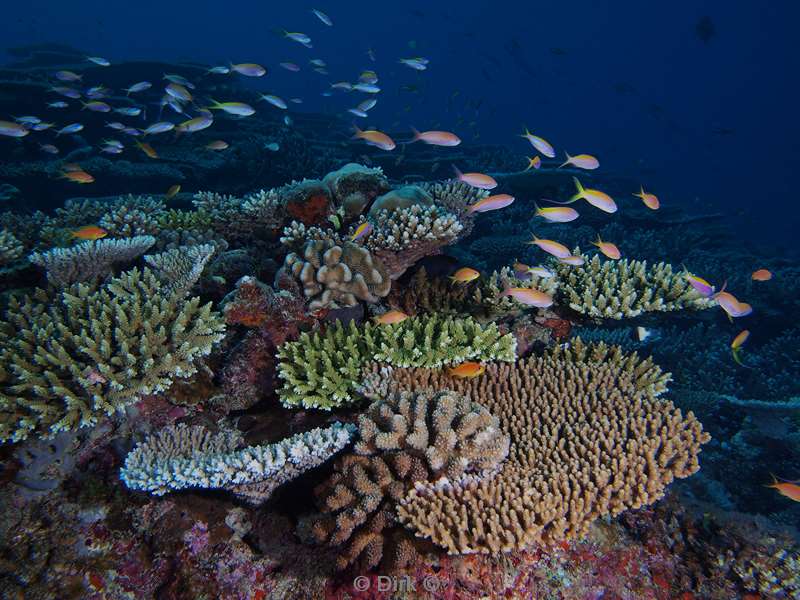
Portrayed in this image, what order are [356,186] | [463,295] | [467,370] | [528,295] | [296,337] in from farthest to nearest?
[356,186], [463,295], [296,337], [528,295], [467,370]

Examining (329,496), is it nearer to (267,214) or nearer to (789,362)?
(267,214)

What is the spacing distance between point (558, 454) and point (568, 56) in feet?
345

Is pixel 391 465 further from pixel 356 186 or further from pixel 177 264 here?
pixel 356 186

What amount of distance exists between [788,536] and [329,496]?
15.2ft

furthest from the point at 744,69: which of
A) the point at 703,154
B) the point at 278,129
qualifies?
the point at 278,129

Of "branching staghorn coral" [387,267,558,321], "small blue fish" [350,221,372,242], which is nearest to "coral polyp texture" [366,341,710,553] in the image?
"branching staghorn coral" [387,267,558,321]

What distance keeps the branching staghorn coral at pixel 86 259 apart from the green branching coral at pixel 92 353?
0.52 m

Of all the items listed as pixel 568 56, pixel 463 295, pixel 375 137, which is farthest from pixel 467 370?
pixel 568 56

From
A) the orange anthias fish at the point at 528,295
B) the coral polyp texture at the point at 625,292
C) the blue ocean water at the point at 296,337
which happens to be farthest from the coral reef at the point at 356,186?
the coral polyp texture at the point at 625,292

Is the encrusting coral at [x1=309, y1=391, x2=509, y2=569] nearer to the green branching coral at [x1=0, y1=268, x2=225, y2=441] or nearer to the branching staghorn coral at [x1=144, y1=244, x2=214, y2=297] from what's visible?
the green branching coral at [x1=0, y1=268, x2=225, y2=441]

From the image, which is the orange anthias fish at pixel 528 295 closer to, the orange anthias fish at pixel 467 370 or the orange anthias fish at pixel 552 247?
the orange anthias fish at pixel 552 247

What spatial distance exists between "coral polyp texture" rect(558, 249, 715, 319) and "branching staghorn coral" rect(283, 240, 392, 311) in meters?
2.52

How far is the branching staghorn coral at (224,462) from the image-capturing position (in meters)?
3.12

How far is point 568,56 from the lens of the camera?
85812 millimetres
